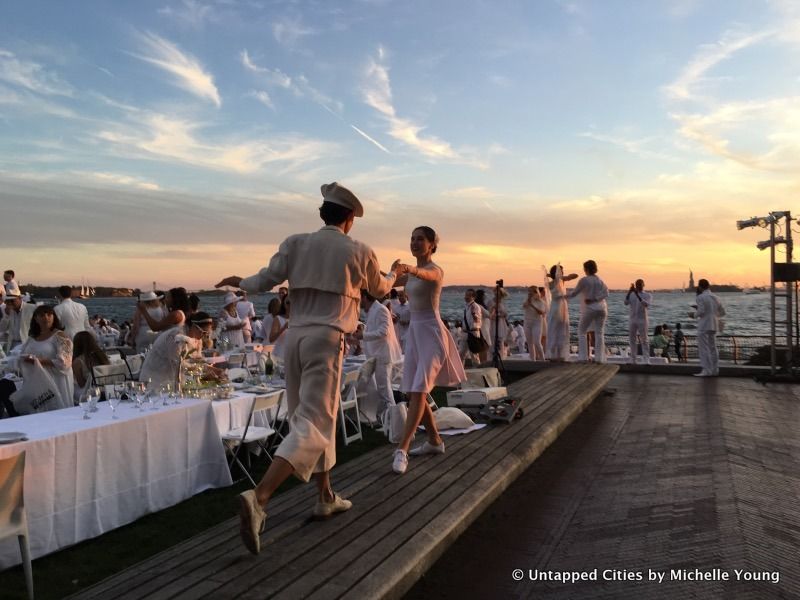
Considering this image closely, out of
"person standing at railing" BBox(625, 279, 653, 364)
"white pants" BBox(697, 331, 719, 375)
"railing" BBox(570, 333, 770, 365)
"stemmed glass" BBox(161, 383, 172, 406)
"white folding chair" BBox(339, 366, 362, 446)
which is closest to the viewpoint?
"stemmed glass" BBox(161, 383, 172, 406)

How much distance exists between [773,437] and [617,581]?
4.69 m

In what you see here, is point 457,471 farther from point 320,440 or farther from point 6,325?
point 6,325

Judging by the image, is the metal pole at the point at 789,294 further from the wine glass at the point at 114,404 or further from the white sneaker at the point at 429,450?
the wine glass at the point at 114,404

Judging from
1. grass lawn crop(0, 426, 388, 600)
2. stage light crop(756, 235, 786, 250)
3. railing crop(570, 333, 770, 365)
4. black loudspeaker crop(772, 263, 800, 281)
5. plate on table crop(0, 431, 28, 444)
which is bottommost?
grass lawn crop(0, 426, 388, 600)

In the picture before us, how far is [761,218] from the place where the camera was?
11.9m

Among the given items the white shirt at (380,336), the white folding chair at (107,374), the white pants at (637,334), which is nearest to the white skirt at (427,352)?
the white shirt at (380,336)

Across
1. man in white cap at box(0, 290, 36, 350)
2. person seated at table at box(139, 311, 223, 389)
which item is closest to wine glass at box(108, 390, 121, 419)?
person seated at table at box(139, 311, 223, 389)

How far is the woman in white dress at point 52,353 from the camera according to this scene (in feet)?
24.5

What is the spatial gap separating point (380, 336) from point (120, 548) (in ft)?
15.9

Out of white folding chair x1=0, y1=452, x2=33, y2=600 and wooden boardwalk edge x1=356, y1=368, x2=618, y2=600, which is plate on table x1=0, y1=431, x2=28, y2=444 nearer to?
white folding chair x1=0, y1=452, x2=33, y2=600

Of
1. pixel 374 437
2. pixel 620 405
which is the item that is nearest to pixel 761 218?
pixel 620 405

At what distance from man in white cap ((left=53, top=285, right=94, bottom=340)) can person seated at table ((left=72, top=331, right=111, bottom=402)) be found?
8.05 ft

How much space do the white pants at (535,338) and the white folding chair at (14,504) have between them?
42.3 ft

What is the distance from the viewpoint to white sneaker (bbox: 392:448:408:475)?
493 centimetres
